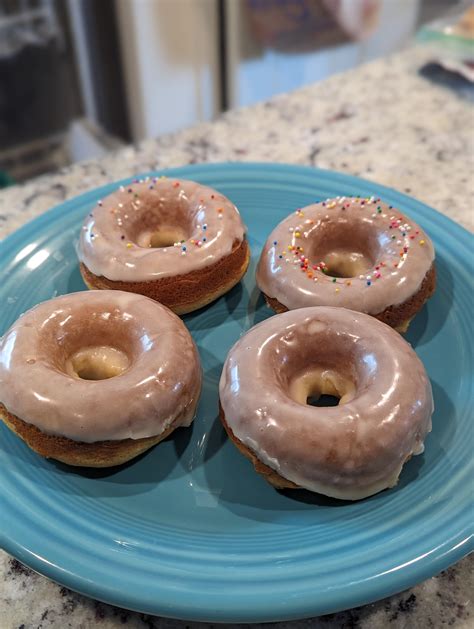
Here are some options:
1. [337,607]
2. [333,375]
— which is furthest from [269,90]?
[337,607]

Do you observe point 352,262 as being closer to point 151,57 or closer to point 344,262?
point 344,262

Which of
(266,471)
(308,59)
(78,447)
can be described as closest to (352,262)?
(266,471)

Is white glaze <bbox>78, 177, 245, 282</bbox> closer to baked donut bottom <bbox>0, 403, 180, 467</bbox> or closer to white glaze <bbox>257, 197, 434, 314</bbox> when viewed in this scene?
white glaze <bbox>257, 197, 434, 314</bbox>

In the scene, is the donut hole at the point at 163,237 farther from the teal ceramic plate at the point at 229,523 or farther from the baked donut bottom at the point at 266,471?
the baked donut bottom at the point at 266,471

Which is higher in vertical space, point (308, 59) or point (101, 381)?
point (101, 381)

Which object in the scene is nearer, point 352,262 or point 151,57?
point 352,262

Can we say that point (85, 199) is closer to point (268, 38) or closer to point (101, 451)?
point (101, 451)
